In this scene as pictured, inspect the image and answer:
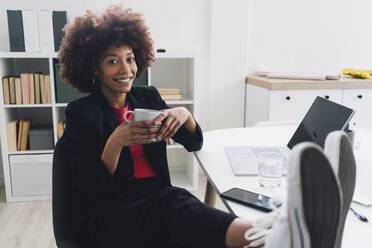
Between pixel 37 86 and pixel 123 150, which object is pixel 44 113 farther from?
pixel 123 150

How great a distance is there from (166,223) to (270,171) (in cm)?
34

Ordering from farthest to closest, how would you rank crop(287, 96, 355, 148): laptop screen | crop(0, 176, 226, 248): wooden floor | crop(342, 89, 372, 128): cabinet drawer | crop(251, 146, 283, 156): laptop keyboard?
crop(342, 89, 372, 128): cabinet drawer → crop(0, 176, 226, 248): wooden floor → crop(251, 146, 283, 156): laptop keyboard → crop(287, 96, 355, 148): laptop screen

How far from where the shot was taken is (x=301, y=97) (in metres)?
2.67

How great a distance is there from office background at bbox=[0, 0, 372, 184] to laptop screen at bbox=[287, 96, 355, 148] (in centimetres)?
150

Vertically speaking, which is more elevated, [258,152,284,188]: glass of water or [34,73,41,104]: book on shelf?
[34,73,41,104]: book on shelf

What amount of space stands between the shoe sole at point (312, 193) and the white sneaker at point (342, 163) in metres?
0.08

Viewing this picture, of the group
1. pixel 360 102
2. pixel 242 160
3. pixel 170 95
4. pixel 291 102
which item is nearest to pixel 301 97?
pixel 291 102

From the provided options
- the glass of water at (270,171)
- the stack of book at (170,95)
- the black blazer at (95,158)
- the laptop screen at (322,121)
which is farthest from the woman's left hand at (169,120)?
the stack of book at (170,95)

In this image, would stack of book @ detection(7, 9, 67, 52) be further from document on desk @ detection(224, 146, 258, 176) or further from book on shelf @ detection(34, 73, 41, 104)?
document on desk @ detection(224, 146, 258, 176)

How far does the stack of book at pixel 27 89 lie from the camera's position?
2.59 meters

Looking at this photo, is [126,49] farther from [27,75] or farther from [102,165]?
[27,75]

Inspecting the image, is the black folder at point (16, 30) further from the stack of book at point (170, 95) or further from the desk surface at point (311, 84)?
the desk surface at point (311, 84)

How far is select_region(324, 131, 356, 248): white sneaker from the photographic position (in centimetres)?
72

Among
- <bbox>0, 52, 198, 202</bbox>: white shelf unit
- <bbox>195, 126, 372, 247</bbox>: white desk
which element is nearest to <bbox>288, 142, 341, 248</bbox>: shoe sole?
<bbox>195, 126, 372, 247</bbox>: white desk
